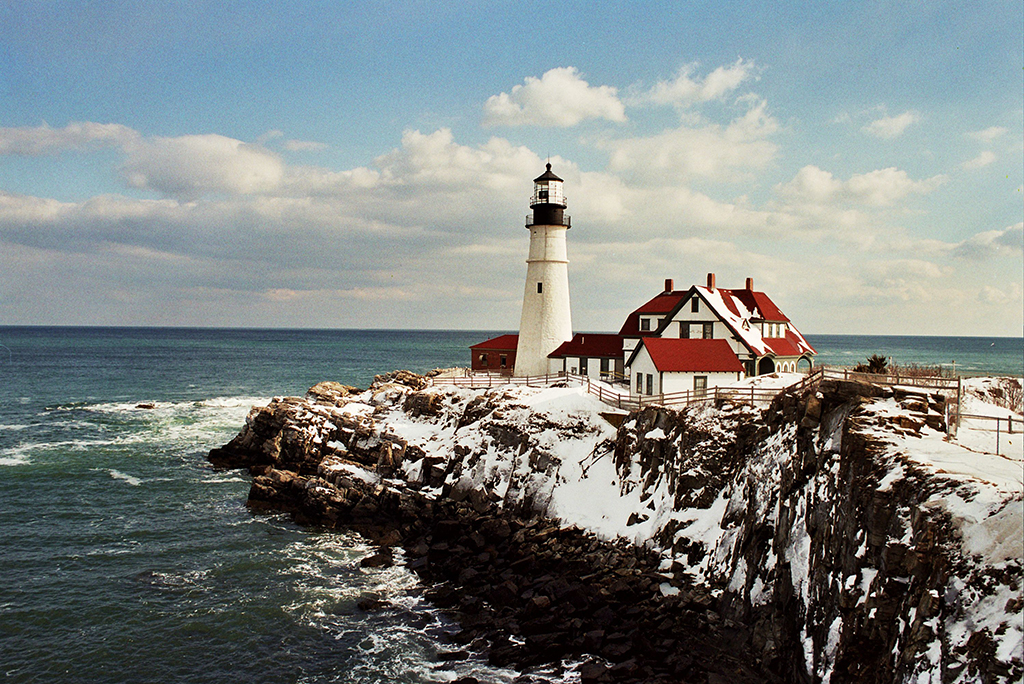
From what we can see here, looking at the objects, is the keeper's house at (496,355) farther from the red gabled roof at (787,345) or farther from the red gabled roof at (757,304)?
the red gabled roof at (787,345)

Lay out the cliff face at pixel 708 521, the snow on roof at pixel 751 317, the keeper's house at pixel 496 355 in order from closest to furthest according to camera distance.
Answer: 1. the cliff face at pixel 708 521
2. the snow on roof at pixel 751 317
3. the keeper's house at pixel 496 355

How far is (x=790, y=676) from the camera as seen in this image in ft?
59.5

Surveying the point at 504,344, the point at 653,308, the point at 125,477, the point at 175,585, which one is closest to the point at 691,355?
the point at 653,308

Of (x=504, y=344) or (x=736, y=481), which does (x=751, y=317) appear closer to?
(x=504, y=344)

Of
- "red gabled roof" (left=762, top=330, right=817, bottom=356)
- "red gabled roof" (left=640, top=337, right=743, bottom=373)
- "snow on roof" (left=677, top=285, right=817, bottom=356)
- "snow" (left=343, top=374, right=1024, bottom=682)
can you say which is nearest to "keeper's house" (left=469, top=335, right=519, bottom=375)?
"snow" (left=343, top=374, right=1024, bottom=682)

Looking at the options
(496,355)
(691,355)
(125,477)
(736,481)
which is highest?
(691,355)

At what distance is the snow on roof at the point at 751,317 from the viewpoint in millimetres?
38688

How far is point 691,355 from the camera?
35.9 metres

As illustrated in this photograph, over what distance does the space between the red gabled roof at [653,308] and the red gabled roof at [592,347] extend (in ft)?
3.36

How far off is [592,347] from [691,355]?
973cm

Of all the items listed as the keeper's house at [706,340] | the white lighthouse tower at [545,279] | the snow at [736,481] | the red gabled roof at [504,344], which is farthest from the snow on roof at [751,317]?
the red gabled roof at [504,344]

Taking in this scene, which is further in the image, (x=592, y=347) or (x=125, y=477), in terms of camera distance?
(x=592, y=347)

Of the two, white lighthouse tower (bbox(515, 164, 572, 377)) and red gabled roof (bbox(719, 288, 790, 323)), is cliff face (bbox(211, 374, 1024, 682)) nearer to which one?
white lighthouse tower (bbox(515, 164, 572, 377))

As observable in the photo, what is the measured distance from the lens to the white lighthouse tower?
149ft
